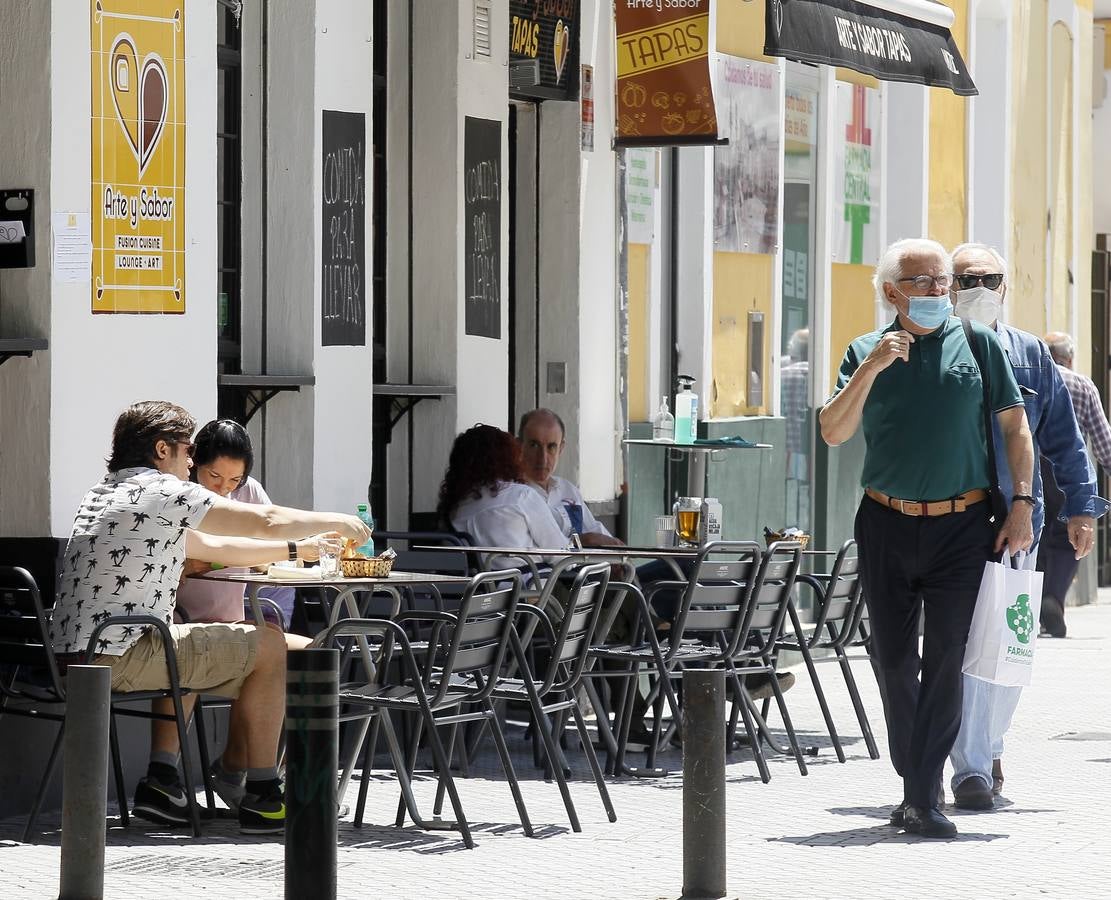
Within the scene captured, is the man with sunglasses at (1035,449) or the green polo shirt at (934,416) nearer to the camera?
the green polo shirt at (934,416)

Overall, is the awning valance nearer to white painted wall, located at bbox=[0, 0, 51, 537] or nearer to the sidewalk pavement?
the sidewalk pavement

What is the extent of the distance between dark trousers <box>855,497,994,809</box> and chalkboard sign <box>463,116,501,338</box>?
3939 mm

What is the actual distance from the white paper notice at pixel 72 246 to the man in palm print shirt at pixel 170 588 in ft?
2.97

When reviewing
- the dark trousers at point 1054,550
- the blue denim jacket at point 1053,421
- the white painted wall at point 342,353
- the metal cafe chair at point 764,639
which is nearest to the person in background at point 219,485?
the white painted wall at point 342,353

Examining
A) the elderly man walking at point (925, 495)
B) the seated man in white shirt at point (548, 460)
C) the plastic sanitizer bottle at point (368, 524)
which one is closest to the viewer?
the elderly man walking at point (925, 495)

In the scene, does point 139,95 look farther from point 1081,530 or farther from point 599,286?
point 599,286

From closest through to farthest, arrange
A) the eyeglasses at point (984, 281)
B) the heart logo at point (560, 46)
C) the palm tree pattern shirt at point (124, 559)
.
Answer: the palm tree pattern shirt at point (124, 559) → the eyeglasses at point (984, 281) → the heart logo at point (560, 46)

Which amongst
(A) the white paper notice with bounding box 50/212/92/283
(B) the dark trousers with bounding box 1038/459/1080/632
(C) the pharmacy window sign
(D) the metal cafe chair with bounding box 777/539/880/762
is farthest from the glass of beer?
(C) the pharmacy window sign

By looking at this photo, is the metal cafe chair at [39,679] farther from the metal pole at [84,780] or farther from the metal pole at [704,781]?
the metal pole at [704,781]

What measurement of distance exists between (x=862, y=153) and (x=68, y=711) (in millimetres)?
11041

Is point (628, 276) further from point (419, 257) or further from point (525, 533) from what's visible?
point (525, 533)

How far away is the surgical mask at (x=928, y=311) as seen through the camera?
25.3ft

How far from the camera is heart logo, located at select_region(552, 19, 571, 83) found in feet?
39.4

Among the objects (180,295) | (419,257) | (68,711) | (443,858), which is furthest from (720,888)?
(419,257)
